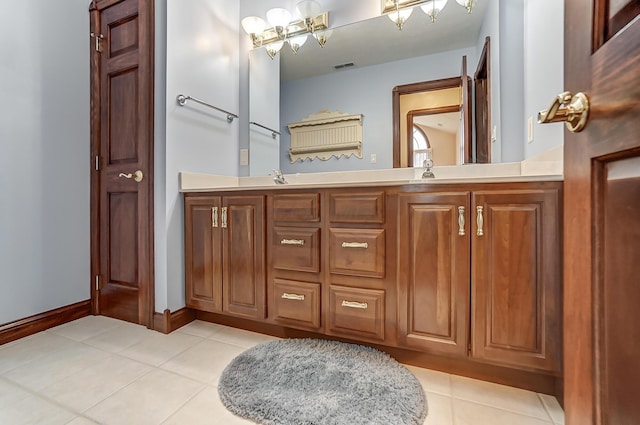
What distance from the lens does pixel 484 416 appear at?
3.52 ft

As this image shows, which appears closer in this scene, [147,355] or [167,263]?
[147,355]

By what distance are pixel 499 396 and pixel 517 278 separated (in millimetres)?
493

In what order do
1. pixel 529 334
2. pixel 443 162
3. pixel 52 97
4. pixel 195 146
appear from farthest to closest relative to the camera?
pixel 195 146 < pixel 52 97 < pixel 443 162 < pixel 529 334

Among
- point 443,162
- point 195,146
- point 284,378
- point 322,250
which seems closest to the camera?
point 284,378

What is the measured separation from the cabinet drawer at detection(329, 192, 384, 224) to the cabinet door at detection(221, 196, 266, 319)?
435mm

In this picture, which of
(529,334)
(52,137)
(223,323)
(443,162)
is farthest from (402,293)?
(52,137)

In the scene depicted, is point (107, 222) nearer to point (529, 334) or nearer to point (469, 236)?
point (469, 236)

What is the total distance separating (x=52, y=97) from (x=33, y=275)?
44.0 inches

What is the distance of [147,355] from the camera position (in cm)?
151

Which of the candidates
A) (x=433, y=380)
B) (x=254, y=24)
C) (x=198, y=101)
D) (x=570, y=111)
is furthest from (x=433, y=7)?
(x=433, y=380)

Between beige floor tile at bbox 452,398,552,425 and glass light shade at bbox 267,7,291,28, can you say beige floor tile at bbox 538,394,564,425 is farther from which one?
glass light shade at bbox 267,7,291,28

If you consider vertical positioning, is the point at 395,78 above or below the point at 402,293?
above

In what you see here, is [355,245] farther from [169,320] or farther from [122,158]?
[122,158]

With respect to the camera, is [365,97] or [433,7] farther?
[365,97]
